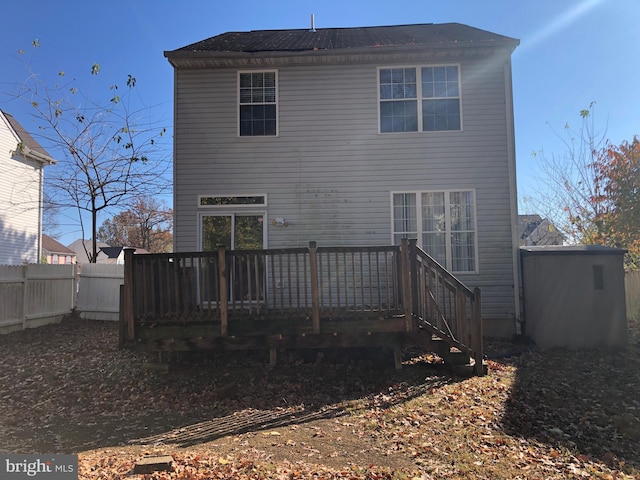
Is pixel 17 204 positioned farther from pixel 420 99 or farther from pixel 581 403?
pixel 581 403

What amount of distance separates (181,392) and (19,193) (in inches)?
→ 548

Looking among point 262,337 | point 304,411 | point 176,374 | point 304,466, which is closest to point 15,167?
point 176,374

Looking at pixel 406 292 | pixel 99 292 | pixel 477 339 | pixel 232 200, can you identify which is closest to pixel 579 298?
pixel 477 339

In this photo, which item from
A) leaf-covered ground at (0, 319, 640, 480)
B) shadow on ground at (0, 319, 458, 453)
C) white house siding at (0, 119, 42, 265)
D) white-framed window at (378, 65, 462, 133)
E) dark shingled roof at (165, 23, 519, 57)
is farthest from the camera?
white house siding at (0, 119, 42, 265)

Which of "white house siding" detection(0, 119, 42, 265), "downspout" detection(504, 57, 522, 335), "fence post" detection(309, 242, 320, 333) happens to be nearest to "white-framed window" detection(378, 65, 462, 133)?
"downspout" detection(504, 57, 522, 335)

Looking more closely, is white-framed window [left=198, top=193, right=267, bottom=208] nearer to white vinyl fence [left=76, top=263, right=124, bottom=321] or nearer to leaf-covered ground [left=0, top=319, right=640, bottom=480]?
leaf-covered ground [left=0, top=319, right=640, bottom=480]

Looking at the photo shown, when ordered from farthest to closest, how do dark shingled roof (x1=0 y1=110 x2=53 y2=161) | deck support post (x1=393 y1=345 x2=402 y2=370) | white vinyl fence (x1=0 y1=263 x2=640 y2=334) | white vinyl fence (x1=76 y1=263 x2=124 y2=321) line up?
dark shingled roof (x1=0 y1=110 x2=53 y2=161) → white vinyl fence (x1=76 y1=263 x2=124 y2=321) → white vinyl fence (x1=0 y1=263 x2=640 y2=334) → deck support post (x1=393 y1=345 x2=402 y2=370)

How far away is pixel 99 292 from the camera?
1262 centimetres

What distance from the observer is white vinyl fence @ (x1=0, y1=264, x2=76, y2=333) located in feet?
33.7

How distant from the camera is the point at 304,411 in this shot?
5.60m

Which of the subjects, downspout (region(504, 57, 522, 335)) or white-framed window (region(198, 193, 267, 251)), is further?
white-framed window (region(198, 193, 267, 251))

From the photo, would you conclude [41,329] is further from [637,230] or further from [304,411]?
[637,230]

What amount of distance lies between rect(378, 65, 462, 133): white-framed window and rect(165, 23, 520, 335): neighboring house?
23 mm

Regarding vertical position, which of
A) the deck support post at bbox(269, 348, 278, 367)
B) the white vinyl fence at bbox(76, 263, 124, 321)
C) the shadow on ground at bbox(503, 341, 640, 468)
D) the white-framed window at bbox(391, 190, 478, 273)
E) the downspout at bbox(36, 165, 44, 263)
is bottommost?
the shadow on ground at bbox(503, 341, 640, 468)
